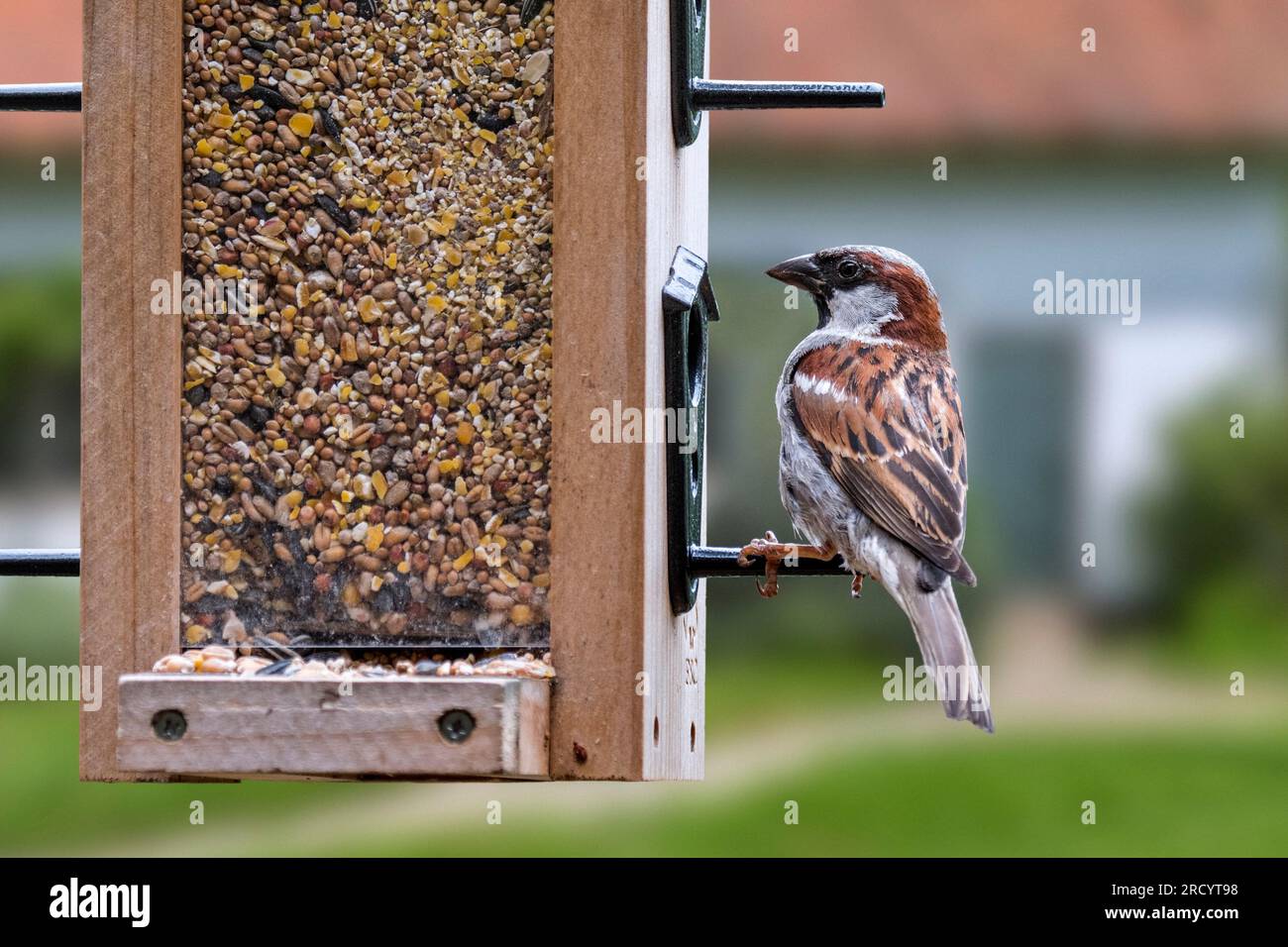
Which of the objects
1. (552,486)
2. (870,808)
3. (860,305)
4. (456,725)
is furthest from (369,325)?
(870,808)

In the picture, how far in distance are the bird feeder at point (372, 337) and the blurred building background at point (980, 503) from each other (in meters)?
3.33

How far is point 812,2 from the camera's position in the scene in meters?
11.5

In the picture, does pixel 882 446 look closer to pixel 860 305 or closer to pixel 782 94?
pixel 860 305

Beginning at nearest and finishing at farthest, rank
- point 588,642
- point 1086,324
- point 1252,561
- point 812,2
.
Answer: point 588,642 → point 1252,561 → point 1086,324 → point 812,2

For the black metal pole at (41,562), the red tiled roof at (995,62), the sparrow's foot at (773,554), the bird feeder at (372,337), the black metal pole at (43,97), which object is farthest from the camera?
the red tiled roof at (995,62)

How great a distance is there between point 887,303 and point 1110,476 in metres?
4.44

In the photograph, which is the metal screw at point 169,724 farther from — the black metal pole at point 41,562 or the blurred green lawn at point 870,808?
the blurred green lawn at point 870,808

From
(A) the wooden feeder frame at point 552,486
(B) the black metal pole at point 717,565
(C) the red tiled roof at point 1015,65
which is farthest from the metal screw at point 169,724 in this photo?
(C) the red tiled roof at point 1015,65

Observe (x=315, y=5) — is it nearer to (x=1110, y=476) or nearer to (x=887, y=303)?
(x=887, y=303)

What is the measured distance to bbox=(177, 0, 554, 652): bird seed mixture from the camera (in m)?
3.54

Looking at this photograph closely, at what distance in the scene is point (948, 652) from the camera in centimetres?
428

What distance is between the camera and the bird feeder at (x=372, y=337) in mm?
3502

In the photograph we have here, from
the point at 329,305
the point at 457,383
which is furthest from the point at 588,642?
the point at 329,305
